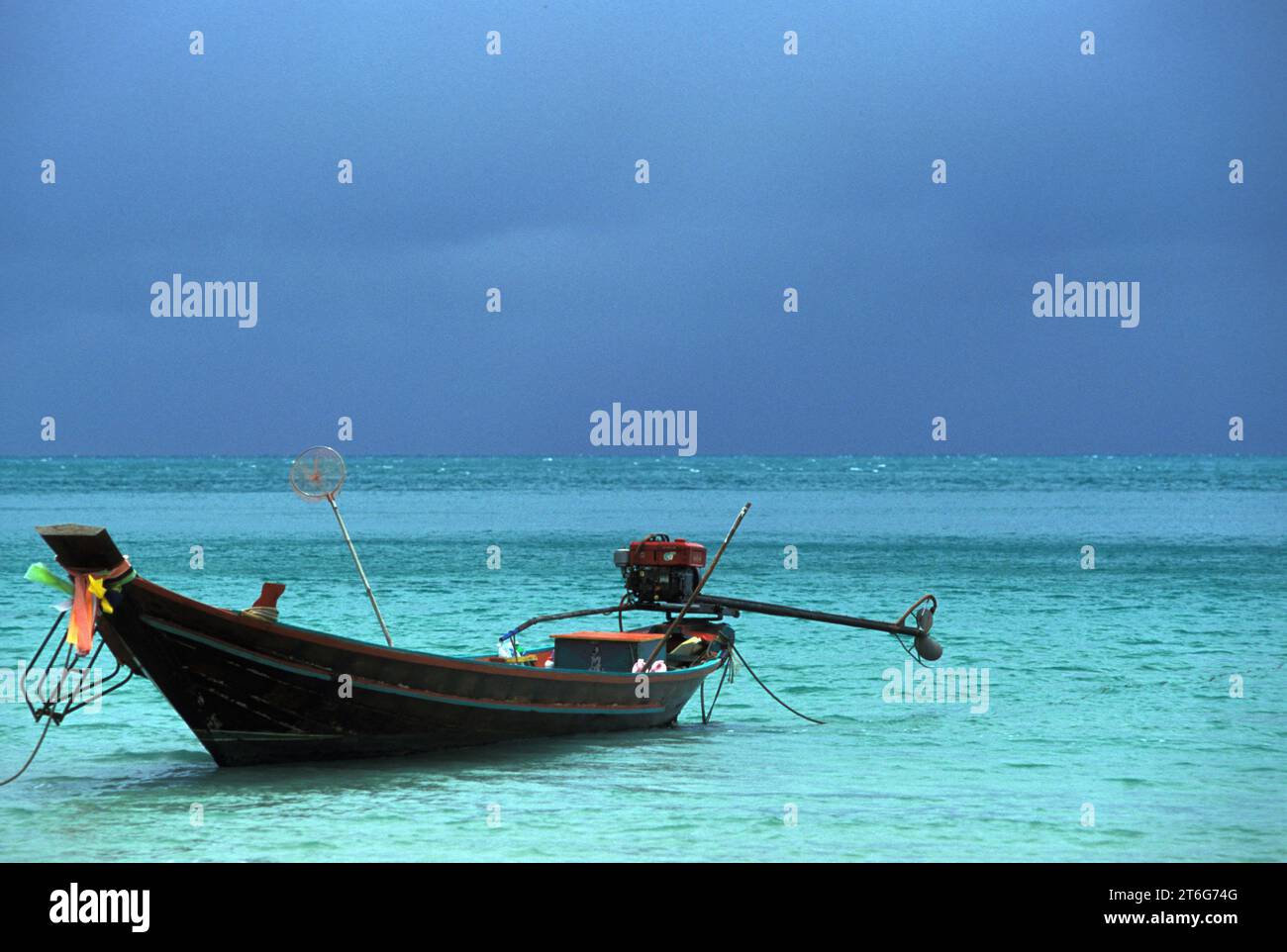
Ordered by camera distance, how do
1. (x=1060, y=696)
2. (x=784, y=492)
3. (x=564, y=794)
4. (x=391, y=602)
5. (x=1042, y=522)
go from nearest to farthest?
(x=564, y=794), (x=1060, y=696), (x=391, y=602), (x=1042, y=522), (x=784, y=492)

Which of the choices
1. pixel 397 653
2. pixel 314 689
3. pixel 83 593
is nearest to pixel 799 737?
pixel 397 653

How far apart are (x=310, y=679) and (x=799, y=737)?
7.35 meters

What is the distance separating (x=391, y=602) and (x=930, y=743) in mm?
21960

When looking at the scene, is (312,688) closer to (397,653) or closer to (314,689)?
(314,689)

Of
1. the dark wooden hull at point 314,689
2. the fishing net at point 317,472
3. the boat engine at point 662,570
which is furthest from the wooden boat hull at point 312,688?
the boat engine at point 662,570

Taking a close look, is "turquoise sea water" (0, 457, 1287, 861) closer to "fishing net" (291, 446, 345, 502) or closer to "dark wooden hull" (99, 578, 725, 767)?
"dark wooden hull" (99, 578, 725, 767)

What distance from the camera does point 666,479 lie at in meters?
162

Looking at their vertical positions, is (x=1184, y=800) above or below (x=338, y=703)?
below

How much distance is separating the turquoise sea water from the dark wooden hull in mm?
313

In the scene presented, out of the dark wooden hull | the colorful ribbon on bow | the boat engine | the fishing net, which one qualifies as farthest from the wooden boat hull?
the boat engine

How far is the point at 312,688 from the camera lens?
15.7 meters

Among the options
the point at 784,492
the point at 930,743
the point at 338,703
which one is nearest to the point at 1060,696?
the point at 930,743
